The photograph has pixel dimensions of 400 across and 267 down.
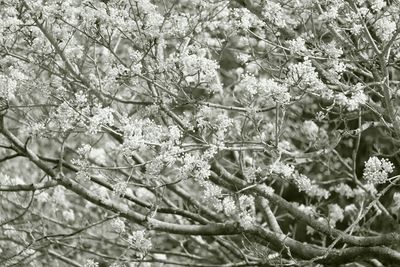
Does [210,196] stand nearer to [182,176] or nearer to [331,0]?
[182,176]

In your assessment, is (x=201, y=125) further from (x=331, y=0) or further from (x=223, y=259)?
→ (x=223, y=259)

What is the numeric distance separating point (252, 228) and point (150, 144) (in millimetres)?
1268

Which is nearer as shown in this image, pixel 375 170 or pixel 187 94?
pixel 375 170

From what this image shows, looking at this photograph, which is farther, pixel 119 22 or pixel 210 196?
pixel 210 196

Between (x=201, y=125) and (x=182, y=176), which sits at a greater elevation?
(x=201, y=125)

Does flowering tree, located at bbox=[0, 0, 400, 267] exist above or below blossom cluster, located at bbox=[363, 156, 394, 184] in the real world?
above

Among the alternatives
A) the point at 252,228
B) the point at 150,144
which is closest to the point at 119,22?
the point at 150,144

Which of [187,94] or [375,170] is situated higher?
[187,94]

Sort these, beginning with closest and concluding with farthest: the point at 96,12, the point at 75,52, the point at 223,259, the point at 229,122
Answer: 1. the point at 96,12
2. the point at 229,122
3. the point at 75,52
4. the point at 223,259

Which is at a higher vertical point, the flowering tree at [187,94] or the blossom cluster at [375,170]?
the flowering tree at [187,94]

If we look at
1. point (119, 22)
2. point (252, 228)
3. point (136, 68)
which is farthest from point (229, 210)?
point (119, 22)

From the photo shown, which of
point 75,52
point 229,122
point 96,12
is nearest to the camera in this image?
Result: point 96,12

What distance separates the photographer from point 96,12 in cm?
456

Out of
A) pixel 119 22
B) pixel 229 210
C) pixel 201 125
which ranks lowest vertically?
pixel 229 210
